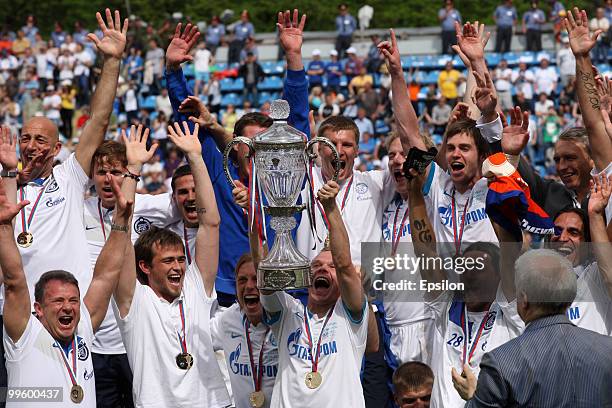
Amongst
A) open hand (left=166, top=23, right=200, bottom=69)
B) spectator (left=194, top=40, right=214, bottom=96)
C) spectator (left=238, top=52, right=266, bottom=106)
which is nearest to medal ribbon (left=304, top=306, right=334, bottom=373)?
open hand (left=166, top=23, right=200, bottom=69)

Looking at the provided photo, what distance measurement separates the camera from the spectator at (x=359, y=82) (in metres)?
25.5

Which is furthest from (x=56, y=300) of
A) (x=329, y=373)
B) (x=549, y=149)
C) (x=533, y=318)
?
(x=549, y=149)

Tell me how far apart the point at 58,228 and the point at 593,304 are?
2.82m

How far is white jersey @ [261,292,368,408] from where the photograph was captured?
5.35 m

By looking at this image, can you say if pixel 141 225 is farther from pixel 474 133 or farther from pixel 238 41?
pixel 238 41

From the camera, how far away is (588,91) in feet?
19.6

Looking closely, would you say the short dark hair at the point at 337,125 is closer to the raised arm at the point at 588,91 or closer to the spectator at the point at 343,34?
the raised arm at the point at 588,91

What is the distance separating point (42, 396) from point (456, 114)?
104 inches

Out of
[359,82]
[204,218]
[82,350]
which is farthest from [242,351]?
[359,82]

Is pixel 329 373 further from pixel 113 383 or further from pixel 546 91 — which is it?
pixel 546 91

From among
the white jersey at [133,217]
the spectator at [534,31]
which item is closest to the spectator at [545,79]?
the spectator at [534,31]

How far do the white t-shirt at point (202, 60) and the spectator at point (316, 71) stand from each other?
99.9 inches

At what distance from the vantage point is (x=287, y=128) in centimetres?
529

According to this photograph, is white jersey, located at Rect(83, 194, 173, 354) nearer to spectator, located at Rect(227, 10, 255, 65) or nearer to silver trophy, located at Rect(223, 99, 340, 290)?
silver trophy, located at Rect(223, 99, 340, 290)
